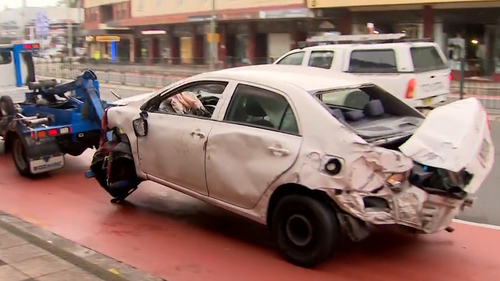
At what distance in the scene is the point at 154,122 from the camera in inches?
252

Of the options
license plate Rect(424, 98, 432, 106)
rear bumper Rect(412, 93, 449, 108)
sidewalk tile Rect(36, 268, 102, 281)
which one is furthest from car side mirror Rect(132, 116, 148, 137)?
license plate Rect(424, 98, 432, 106)

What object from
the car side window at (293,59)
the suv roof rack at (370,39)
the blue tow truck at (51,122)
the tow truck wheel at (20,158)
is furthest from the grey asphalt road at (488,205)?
the tow truck wheel at (20,158)

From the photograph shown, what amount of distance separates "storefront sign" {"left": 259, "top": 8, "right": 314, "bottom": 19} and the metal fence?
4514 millimetres

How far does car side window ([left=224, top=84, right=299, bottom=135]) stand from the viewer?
17.2 ft

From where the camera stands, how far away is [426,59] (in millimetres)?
11969

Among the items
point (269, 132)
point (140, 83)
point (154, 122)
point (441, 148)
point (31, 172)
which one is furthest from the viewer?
point (140, 83)

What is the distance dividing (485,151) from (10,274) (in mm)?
4140

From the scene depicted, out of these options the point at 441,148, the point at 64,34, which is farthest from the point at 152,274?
the point at 64,34

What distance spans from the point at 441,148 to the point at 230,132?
194 cm

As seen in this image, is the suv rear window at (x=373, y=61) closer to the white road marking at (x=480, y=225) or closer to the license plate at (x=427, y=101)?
the license plate at (x=427, y=101)

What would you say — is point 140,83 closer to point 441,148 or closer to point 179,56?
point 179,56

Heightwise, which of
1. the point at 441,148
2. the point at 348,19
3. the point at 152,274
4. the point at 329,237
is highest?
the point at 348,19

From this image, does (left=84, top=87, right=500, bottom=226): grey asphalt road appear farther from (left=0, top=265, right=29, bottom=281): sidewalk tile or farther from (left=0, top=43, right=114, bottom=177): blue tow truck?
(left=0, top=43, right=114, bottom=177): blue tow truck

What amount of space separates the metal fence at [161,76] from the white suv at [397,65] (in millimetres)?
5002
